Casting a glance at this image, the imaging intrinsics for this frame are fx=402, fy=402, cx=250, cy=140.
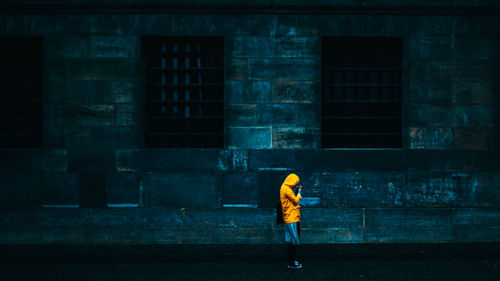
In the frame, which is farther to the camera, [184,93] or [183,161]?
[184,93]

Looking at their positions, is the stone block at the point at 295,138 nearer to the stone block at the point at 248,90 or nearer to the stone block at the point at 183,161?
the stone block at the point at 248,90

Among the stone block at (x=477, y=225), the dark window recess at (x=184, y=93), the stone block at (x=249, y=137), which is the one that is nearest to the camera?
the stone block at (x=477, y=225)

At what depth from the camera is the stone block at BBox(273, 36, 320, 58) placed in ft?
30.5

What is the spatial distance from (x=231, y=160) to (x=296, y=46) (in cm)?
304

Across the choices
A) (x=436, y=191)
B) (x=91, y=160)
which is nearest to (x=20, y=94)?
(x=91, y=160)

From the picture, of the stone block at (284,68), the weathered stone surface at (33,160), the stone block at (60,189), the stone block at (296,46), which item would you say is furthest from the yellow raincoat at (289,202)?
the weathered stone surface at (33,160)

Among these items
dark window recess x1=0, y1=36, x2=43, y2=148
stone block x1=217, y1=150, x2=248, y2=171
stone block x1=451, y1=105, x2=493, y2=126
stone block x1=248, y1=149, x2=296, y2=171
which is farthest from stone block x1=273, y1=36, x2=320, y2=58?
dark window recess x1=0, y1=36, x2=43, y2=148

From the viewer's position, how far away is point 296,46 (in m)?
9.30

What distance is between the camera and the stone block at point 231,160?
30.4 feet

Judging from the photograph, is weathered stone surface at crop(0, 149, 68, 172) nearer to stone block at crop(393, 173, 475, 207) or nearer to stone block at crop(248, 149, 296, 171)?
stone block at crop(248, 149, 296, 171)

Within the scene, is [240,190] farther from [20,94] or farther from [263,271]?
[20,94]

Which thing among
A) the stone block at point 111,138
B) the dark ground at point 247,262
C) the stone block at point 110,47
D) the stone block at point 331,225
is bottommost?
the dark ground at point 247,262

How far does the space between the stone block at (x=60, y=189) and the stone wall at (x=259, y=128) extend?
0.9 inches

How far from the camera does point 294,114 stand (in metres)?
9.32
